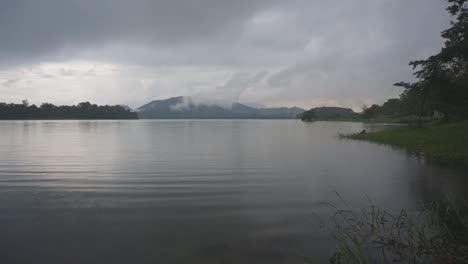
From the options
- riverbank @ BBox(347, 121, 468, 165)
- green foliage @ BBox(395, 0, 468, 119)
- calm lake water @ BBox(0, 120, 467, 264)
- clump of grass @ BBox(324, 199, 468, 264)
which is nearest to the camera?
clump of grass @ BBox(324, 199, 468, 264)

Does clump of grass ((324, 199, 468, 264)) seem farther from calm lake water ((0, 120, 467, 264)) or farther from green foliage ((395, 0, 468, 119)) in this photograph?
green foliage ((395, 0, 468, 119))

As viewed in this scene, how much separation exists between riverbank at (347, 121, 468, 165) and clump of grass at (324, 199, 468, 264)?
1712 centimetres

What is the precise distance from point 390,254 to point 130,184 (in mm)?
12972

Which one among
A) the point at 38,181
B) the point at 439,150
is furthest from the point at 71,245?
the point at 439,150

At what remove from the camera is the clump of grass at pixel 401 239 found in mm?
7255

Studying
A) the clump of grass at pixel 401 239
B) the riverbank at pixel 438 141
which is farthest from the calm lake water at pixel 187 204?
the riverbank at pixel 438 141

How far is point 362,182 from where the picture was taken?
1834 centimetres

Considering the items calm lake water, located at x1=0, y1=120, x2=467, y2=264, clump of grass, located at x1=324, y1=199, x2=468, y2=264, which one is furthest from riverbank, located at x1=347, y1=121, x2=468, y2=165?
clump of grass, located at x1=324, y1=199, x2=468, y2=264

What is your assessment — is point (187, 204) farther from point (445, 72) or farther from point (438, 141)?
point (438, 141)

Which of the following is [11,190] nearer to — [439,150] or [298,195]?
[298,195]

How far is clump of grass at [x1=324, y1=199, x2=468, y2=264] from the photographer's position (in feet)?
23.8

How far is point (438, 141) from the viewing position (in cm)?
3262

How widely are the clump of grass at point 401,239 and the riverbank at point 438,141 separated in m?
17.1

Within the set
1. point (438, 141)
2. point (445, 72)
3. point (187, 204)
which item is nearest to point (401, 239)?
point (187, 204)
